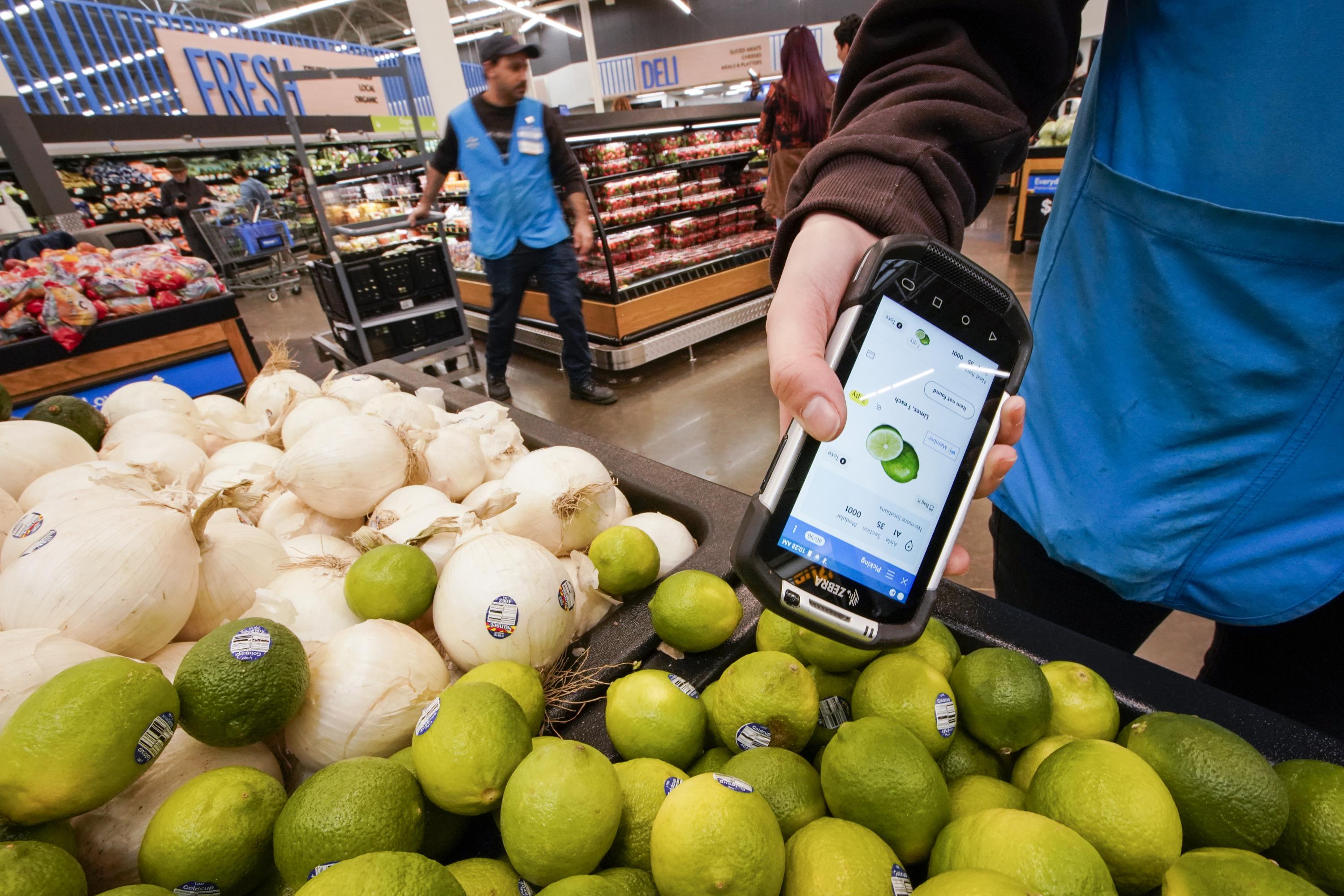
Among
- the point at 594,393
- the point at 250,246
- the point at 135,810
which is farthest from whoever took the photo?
the point at 250,246

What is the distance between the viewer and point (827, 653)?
74 cm

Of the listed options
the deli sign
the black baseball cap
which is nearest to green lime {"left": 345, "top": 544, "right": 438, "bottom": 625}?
the black baseball cap

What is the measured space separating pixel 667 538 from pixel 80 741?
78 cm

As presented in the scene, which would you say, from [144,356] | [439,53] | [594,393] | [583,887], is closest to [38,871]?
[583,887]

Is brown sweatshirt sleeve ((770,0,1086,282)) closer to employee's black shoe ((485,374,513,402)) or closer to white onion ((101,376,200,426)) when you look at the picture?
white onion ((101,376,200,426))

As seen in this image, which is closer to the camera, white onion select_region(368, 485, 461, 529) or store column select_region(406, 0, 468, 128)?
white onion select_region(368, 485, 461, 529)

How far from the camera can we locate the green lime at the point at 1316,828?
0.53 meters

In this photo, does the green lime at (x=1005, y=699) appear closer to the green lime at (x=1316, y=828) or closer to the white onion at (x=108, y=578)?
the green lime at (x=1316, y=828)

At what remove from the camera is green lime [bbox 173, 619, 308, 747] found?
0.64m

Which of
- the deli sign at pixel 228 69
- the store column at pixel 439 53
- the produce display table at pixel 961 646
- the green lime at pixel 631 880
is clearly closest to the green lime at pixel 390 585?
the produce display table at pixel 961 646

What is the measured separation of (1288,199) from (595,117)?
4294 millimetres

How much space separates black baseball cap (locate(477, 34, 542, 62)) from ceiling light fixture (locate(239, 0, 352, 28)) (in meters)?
17.9

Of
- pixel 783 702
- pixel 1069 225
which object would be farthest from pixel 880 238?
pixel 783 702

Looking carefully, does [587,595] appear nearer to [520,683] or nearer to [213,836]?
[520,683]
